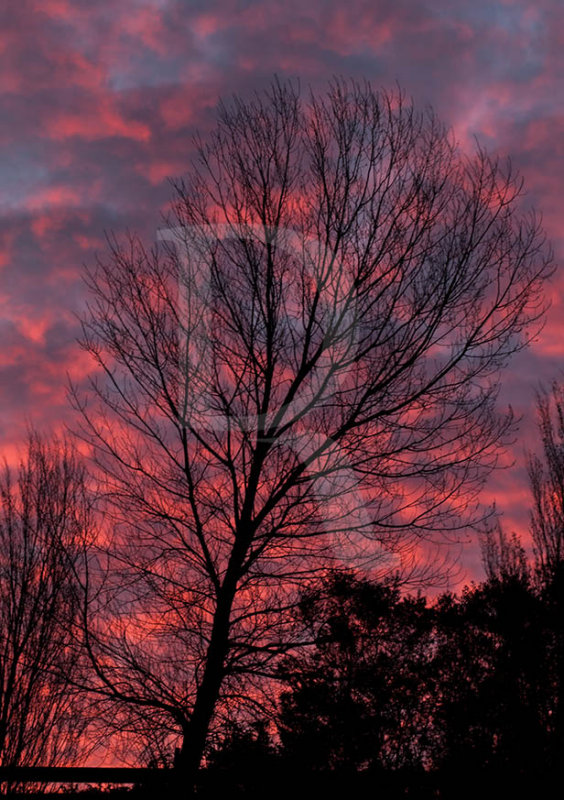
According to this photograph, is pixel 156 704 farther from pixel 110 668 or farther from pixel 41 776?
pixel 41 776

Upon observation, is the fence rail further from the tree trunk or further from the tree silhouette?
the tree silhouette

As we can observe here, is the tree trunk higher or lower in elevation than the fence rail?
higher

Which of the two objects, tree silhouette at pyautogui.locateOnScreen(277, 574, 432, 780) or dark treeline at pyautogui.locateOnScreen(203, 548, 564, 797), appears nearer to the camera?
tree silhouette at pyautogui.locateOnScreen(277, 574, 432, 780)

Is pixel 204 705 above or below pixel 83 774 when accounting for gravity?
above

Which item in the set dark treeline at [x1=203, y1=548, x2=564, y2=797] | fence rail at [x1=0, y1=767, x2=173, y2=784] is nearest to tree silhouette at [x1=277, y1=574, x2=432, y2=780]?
dark treeline at [x1=203, y1=548, x2=564, y2=797]

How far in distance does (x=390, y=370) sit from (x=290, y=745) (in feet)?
21.3

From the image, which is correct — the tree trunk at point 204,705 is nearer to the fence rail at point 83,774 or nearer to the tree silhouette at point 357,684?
the tree silhouette at point 357,684

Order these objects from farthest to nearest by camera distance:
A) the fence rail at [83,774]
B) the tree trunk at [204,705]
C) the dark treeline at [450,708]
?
the dark treeline at [450,708] < the fence rail at [83,774] < the tree trunk at [204,705]

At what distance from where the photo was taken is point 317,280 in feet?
25.2

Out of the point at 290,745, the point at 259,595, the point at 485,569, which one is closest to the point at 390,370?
the point at 259,595

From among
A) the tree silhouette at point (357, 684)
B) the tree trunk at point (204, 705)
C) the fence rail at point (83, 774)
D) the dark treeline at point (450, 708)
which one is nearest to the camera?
the tree trunk at point (204, 705)

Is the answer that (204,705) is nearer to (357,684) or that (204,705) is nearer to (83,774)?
(357,684)

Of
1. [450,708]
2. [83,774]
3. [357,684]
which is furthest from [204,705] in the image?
[450,708]

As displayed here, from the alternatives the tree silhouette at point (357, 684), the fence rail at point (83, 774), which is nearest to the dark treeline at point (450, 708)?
the tree silhouette at point (357, 684)
